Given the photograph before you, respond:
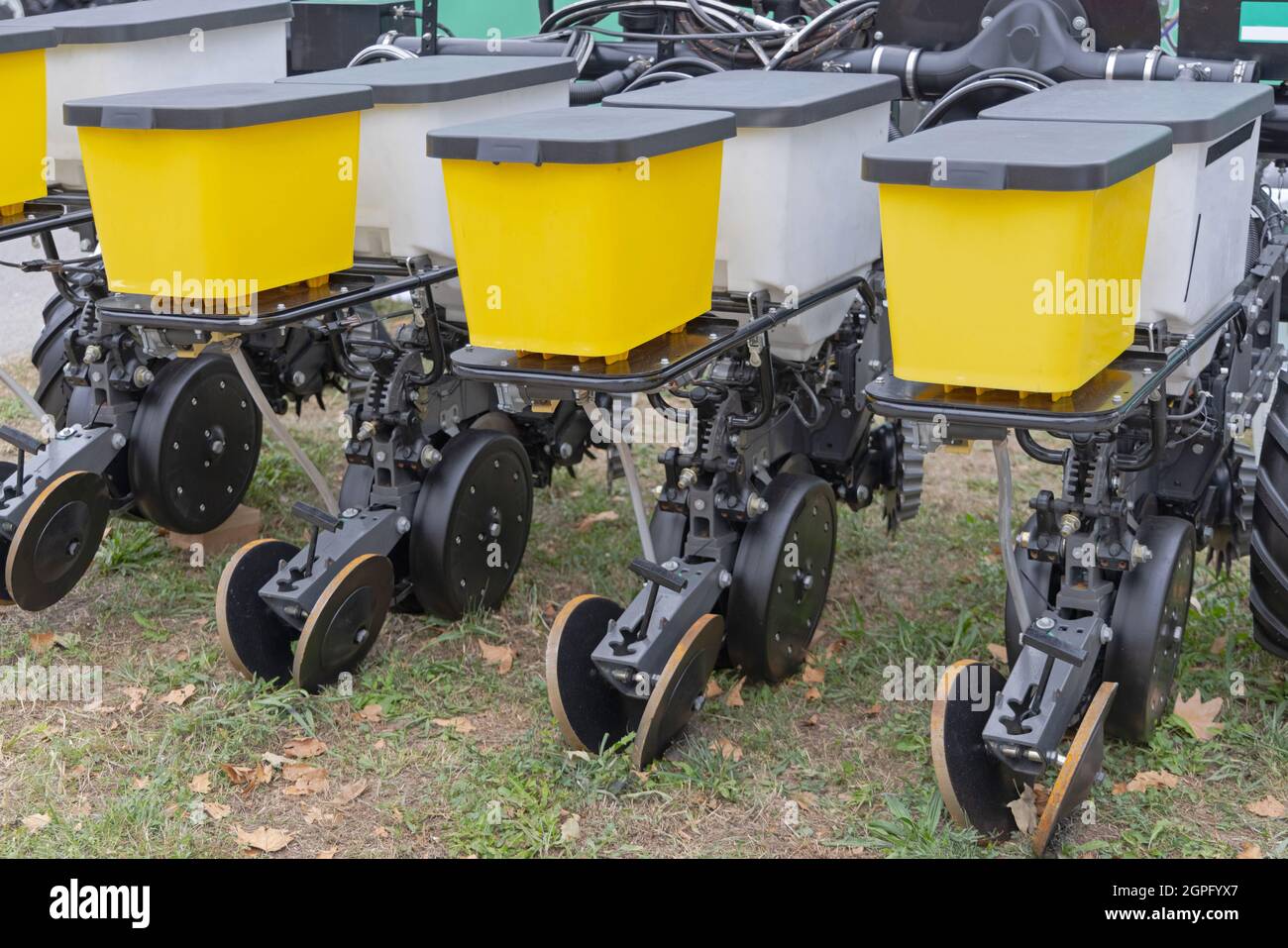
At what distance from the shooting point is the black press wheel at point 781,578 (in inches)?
144

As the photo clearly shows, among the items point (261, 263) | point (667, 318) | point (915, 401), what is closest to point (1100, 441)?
point (915, 401)

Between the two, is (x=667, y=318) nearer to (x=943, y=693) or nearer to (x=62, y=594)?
(x=943, y=693)

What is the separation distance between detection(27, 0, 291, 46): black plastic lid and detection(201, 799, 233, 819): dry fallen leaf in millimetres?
2125

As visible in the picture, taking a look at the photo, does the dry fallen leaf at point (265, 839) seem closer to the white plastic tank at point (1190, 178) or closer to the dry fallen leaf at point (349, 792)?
the dry fallen leaf at point (349, 792)

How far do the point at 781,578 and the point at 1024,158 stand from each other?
4.76ft

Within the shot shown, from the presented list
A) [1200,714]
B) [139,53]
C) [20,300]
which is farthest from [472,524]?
[20,300]

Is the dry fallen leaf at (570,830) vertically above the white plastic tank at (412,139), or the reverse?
the white plastic tank at (412,139)

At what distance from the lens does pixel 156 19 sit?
4121 mm

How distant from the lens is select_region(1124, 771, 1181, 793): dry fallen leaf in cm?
334

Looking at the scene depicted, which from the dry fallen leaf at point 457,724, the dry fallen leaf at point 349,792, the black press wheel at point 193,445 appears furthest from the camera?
the black press wheel at point 193,445

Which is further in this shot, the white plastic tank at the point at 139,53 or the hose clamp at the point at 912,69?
the white plastic tank at the point at 139,53

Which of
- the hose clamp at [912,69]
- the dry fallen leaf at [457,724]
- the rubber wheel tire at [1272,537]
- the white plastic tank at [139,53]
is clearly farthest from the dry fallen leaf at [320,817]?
the hose clamp at [912,69]

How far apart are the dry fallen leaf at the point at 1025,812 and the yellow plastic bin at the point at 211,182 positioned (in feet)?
6.61

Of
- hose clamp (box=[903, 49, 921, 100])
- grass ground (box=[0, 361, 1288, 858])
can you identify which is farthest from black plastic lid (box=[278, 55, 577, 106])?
grass ground (box=[0, 361, 1288, 858])
